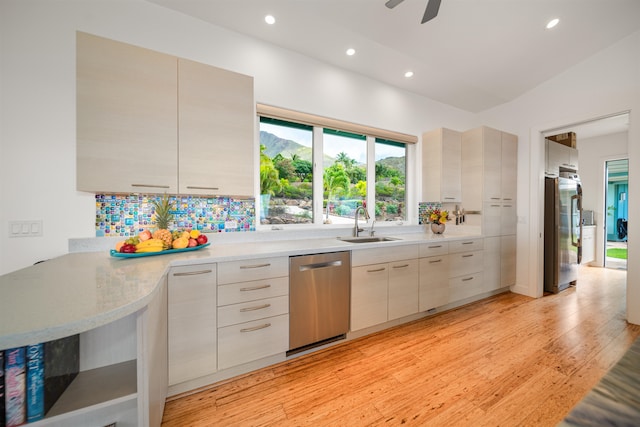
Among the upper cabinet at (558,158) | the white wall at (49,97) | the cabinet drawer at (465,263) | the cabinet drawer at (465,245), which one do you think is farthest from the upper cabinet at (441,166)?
the white wall at (49,97)

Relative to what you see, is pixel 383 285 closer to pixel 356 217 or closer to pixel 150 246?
pixel 356 217

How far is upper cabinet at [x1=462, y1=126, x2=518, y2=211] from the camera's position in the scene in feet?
10.3

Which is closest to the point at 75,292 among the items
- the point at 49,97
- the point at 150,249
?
the point at 150,249

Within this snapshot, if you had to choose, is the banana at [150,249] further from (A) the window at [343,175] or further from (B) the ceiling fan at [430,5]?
(B) the ceiling fan at [430,5]

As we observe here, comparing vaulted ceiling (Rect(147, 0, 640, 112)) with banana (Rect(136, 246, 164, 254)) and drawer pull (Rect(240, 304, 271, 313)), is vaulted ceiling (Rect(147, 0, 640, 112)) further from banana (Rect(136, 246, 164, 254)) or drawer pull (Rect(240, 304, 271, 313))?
drawer pull (Rect(240, 304, 271, 313))

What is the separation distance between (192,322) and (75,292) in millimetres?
756

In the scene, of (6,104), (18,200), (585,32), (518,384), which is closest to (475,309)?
(518,384)

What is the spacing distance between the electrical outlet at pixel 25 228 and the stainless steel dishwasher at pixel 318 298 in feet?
5.69

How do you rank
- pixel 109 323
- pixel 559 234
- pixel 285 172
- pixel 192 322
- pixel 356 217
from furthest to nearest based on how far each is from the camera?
1. pixel 559 234
2. pixel 356 217
3. pixel 285 172
4. pixel 192 322
5. pixel 109 323

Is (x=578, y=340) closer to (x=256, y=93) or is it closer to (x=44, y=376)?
(x=44, y=376)

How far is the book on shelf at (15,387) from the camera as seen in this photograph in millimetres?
723

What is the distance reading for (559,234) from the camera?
339 centimetres

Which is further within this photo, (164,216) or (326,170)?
(326,170)

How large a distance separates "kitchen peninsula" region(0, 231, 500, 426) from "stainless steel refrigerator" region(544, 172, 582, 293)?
3.85 metres
